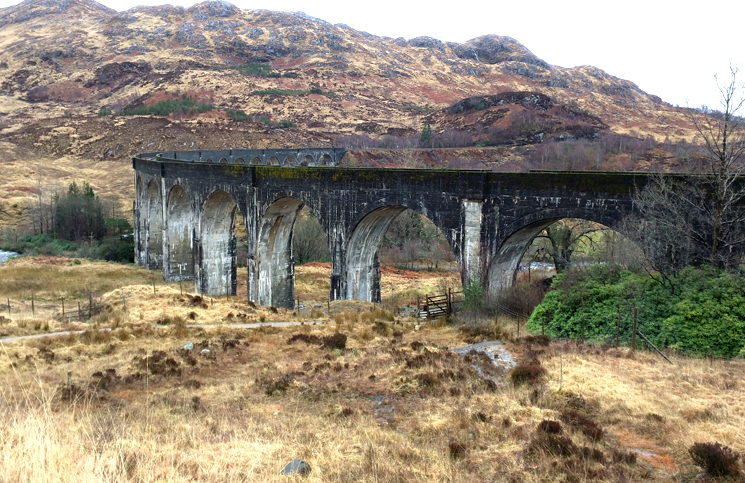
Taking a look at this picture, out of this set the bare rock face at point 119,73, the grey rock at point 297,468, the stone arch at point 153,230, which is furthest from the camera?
the bare rock face at point 119,73

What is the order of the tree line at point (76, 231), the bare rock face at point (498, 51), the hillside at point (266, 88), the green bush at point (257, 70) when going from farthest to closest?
the bare rock face at point (498, 51), the green bush at point (257, 70), the hillside at point (266, 88), the tree line at point (76, 231)

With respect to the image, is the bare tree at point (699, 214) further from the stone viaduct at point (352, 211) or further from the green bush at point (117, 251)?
the green bush at point (117, 251)

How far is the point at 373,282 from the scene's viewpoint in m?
24.4

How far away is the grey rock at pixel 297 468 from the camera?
6.73m

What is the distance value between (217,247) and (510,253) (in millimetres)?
18005

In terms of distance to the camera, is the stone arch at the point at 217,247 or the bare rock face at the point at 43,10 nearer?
the stone arch at the point at 217,247

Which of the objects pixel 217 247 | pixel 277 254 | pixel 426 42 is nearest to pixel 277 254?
pixel 277 254

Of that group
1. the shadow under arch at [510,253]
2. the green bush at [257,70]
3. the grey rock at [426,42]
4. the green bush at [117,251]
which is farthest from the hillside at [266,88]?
the shadow under arch at [510,253]

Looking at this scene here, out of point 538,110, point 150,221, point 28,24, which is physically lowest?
point 150,221

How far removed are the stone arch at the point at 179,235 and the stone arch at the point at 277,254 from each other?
8788 millimetres

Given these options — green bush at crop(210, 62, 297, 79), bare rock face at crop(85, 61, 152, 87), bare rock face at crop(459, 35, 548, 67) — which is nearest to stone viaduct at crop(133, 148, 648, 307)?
bare rock face at crop(85, 61, 152, 87)

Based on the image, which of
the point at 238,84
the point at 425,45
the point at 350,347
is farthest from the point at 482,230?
the point at 425,45

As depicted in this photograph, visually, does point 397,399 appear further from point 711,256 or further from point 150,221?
point 150,221

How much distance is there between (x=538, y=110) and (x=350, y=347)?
82791 mm
